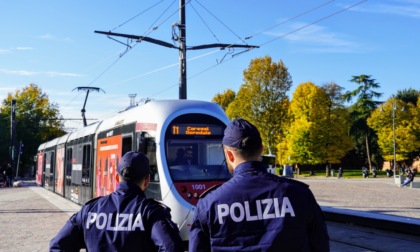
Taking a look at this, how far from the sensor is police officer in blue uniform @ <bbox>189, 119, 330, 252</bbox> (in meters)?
2.35

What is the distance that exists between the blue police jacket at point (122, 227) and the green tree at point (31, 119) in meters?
63.9

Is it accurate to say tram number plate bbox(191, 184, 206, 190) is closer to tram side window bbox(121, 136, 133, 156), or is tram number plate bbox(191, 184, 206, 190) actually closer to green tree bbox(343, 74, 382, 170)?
tram side window bbox(121, 136, 133, 156)

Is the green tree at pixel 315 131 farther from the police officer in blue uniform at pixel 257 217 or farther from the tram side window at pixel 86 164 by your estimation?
the police officer in blue uniform at pixel 257 217

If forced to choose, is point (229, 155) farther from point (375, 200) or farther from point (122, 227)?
point (375, 200)

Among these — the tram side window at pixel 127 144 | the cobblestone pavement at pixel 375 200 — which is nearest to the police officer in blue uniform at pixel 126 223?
the tram side window at pixel 127 144

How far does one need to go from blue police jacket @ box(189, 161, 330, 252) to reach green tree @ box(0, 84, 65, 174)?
64.7m

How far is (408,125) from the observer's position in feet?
201

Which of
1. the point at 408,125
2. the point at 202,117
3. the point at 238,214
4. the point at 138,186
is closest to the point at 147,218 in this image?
the point at 138,186

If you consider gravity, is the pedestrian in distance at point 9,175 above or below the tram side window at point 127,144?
below

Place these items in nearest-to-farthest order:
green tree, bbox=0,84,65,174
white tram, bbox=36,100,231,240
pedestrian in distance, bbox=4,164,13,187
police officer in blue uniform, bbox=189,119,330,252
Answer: police officer in blue uniform, bbox=189,119,330,252 → white tram, bbox=36,100,231,240 → pedestrian in distance, bbox=4,164,13,187 → green tree, bbox=0,84,65,174

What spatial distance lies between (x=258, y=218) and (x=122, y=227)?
90 cm

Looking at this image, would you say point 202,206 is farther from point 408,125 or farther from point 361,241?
point 408,125

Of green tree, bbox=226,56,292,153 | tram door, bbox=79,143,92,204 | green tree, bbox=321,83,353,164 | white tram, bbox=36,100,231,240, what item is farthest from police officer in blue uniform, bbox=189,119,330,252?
green tree, bbox=321,83,353,164

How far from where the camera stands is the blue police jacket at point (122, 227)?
2766 mm
